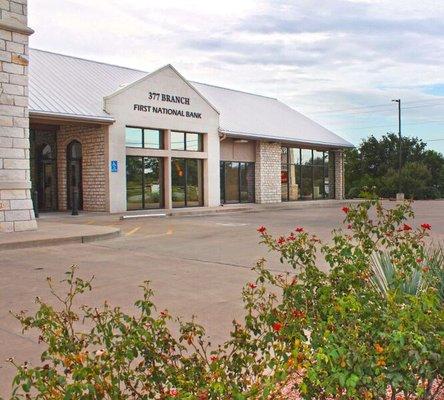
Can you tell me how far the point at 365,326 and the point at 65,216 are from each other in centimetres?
1995

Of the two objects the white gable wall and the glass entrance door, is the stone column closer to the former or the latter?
the white gable wall

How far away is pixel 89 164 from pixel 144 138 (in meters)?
2.82

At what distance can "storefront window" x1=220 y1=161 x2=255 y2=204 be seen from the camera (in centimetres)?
2977

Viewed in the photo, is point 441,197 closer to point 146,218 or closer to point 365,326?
point 146,218

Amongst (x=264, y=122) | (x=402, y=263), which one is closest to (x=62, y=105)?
(x=264, y=122)

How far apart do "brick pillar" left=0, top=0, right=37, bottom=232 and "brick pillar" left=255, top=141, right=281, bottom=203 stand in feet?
58.8

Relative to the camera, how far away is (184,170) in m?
26.5

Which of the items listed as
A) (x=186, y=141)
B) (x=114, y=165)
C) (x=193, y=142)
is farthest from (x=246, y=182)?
(x=114, y=165)

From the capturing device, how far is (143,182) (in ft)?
80.6

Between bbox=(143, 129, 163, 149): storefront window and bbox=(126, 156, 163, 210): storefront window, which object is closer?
bbox=(126, 156, 163, 210): storefront window

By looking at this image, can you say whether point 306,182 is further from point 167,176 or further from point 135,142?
point 135,142

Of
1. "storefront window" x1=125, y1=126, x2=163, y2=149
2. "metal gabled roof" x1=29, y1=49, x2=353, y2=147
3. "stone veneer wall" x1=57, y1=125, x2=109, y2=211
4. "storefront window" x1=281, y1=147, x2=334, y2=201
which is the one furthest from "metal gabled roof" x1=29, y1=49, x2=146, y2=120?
"storefront window" x1=281, y1=147, x2=334, y2=201

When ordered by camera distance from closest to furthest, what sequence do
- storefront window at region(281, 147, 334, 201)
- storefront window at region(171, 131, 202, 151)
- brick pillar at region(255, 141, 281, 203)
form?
storefront window at region(171, 131, 202, 151) → brick pillar at region(255, 141, 281, 203) → storefront window at region(281, 147, 334, 201)

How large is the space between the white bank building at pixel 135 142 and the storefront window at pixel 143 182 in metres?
0.05
